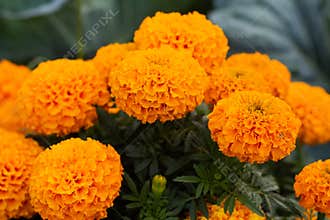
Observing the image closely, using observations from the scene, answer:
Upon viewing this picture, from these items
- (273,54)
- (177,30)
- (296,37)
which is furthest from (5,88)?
(296,37)

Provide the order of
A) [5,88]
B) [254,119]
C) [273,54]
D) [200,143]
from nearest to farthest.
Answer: [254,119], [200,143], [5,88], [273,54]

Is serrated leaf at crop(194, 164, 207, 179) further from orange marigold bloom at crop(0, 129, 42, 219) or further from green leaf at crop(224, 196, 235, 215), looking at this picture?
orange marigold bloom at crop(0, 129, 42, 219)

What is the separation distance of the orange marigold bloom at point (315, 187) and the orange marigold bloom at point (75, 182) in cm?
32

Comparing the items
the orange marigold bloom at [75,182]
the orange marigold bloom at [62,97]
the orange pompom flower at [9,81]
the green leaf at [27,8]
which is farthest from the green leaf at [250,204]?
the green leaf at [27,8]

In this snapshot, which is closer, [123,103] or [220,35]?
[123,103]

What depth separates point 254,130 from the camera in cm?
102

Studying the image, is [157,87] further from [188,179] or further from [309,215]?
[309,215]

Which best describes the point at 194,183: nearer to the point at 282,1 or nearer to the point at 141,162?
the point at 141,162

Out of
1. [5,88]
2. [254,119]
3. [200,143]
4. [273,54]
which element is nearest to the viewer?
[254,119]

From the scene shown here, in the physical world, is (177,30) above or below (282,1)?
above

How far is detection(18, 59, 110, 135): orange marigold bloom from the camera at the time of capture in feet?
3.95

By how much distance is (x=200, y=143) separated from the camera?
3.88ft

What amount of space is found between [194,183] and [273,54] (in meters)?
1.50

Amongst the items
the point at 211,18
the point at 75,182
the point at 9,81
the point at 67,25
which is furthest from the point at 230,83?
the point at 67,25
